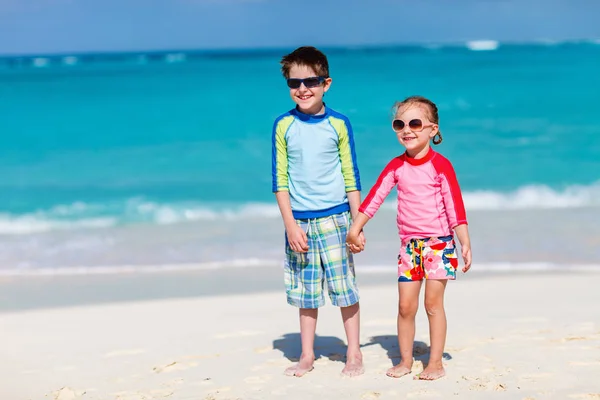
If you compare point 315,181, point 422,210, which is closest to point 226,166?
point 315,181

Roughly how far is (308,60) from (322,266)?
1.05 meters

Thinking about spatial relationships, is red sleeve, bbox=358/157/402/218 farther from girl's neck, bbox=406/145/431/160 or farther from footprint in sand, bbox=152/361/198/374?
footprint in sand, bbox=152/361/198/374

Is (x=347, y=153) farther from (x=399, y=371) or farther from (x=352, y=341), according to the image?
(x=399, y=371)

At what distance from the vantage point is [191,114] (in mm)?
22188

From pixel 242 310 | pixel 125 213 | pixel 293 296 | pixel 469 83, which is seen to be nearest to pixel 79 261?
pixel 242 310

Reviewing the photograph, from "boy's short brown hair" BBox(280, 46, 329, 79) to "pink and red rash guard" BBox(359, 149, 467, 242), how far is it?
0.61 metres

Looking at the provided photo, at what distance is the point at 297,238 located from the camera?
4.16 meters

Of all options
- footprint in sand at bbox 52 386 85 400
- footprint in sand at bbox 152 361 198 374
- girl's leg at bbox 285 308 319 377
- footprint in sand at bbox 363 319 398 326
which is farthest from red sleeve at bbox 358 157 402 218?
footprint in sand at bbox 52 386 85 400

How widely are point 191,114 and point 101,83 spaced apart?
13490mm

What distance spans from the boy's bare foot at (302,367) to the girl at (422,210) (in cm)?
63

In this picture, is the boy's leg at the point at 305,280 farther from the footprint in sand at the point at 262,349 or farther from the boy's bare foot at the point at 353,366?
the footprint in sand at the point at 262,349

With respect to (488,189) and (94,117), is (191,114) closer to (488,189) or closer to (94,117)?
(94,117)

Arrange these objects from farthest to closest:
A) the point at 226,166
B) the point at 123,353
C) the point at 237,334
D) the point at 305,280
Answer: the point at 226,166 → the point at 237,334 → the point at 123,353 → the point at 305,280

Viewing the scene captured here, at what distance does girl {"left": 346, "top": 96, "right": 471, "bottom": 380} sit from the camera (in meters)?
3.96
